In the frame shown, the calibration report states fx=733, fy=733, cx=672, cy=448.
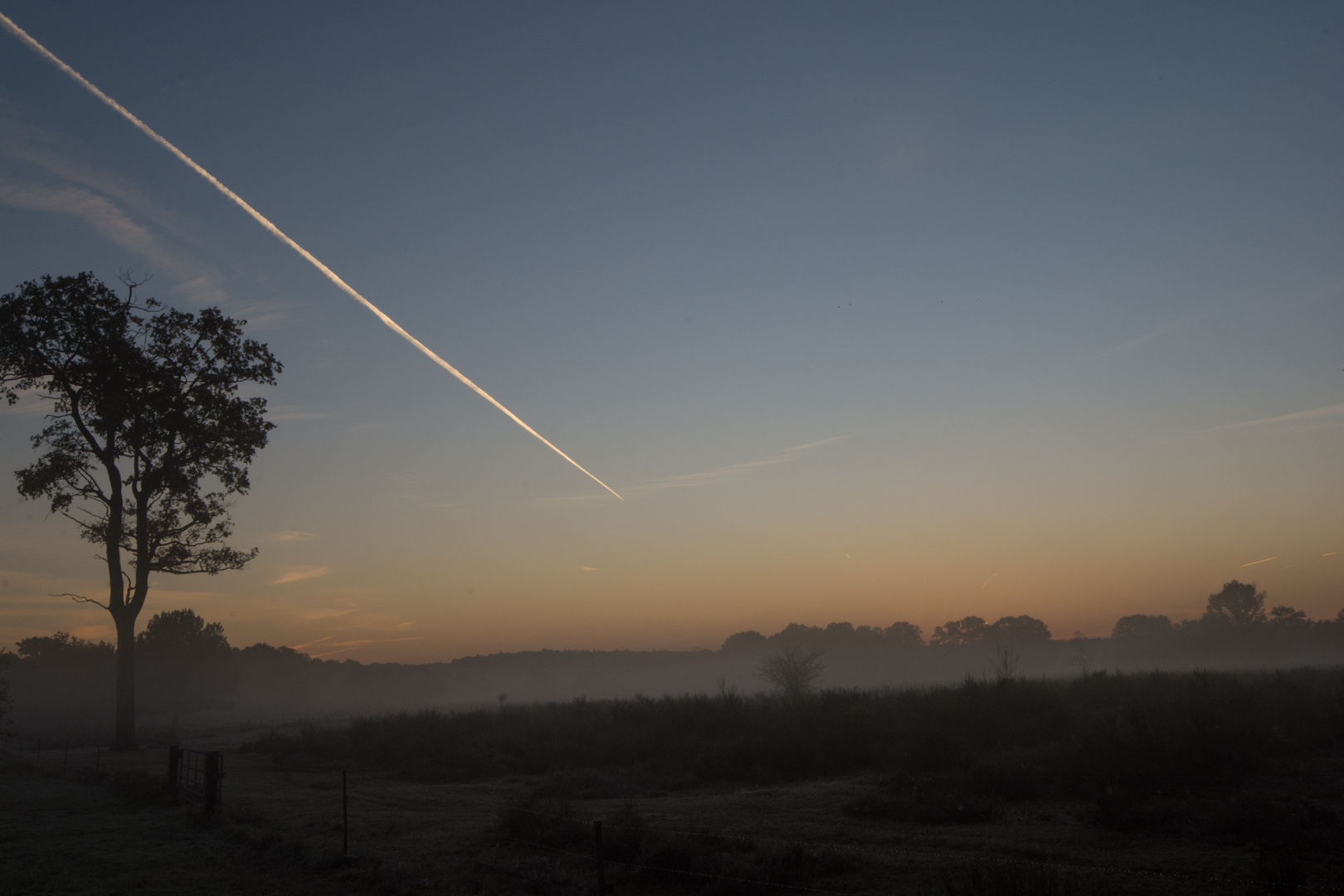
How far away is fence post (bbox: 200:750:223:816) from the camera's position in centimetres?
1540

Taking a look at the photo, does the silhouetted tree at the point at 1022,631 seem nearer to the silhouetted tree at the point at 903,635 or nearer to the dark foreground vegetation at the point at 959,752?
the silhouetted tree at the point at 903,635

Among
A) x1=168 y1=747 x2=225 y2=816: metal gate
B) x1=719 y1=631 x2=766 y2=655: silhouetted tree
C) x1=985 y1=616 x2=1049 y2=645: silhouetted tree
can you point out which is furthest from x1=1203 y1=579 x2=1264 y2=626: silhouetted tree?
x1=168 y1=747 x2=225 y2=816: metal gate

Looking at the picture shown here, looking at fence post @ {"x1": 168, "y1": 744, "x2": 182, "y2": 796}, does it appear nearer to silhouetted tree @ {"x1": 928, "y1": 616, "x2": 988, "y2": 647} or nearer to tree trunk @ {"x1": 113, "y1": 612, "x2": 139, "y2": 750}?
tree trunk @ {"x1": 113, "y1": 612, "x2": 139, "y2": 750}

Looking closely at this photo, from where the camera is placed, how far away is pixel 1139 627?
15425cm

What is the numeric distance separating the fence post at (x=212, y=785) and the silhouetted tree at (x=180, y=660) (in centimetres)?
8258

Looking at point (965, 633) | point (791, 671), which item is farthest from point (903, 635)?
point (791, 671)

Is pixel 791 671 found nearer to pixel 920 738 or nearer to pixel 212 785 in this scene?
pixel 920 738

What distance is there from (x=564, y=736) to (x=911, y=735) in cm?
1337

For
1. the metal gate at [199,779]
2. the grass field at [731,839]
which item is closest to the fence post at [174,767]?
the metal gate at [199,779]

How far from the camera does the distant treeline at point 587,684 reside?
83.2m

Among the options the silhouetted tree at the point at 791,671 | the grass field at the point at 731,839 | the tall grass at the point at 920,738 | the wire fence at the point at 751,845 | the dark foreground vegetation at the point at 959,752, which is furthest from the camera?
the silhouetted tree at the point at 791,671

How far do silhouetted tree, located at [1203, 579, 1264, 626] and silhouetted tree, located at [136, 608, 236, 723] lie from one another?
494 ft

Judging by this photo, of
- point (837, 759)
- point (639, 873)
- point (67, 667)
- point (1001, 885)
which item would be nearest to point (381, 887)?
point (639, 873)

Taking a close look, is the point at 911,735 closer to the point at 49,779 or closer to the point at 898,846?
the point at 898,846
